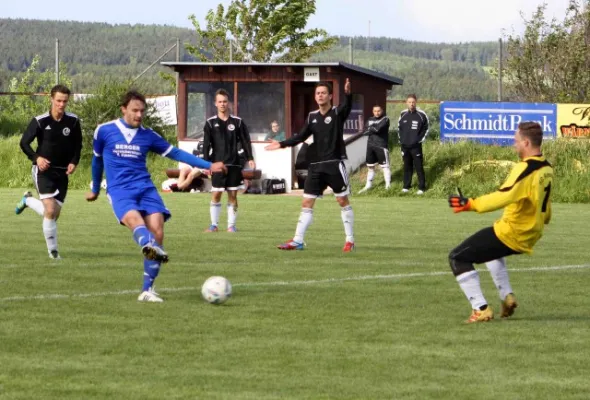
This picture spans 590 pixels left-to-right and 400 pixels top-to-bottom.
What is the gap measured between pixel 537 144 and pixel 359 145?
2582cm

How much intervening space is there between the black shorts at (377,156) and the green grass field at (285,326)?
48.0 feet

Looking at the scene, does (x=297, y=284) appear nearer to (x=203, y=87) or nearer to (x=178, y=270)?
(x=178, y=270)

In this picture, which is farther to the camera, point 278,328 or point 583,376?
point 278,328

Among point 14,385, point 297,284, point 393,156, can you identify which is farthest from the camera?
point 393,156

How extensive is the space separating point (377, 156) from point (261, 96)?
4.48 meters

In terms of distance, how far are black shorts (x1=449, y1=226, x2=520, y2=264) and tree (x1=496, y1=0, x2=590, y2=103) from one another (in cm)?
3256

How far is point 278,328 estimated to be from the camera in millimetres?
9641

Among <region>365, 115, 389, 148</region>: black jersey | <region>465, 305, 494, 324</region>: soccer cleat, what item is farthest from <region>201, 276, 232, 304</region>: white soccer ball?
<region>365, 115, 389, 148</region>: black jersey

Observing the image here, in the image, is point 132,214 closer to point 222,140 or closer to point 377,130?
point 222,140

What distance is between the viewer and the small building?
34781mm

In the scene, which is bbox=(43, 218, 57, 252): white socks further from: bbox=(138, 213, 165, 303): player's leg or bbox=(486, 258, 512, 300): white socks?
bbox=(486, 258, 512, 300): white socks

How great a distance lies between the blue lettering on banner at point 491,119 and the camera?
114ft

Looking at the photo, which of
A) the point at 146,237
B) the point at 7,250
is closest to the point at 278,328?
the point at 146,237

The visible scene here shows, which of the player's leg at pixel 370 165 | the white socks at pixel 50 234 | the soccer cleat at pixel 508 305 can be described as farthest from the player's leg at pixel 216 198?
the player's leg at pixel 370 165
